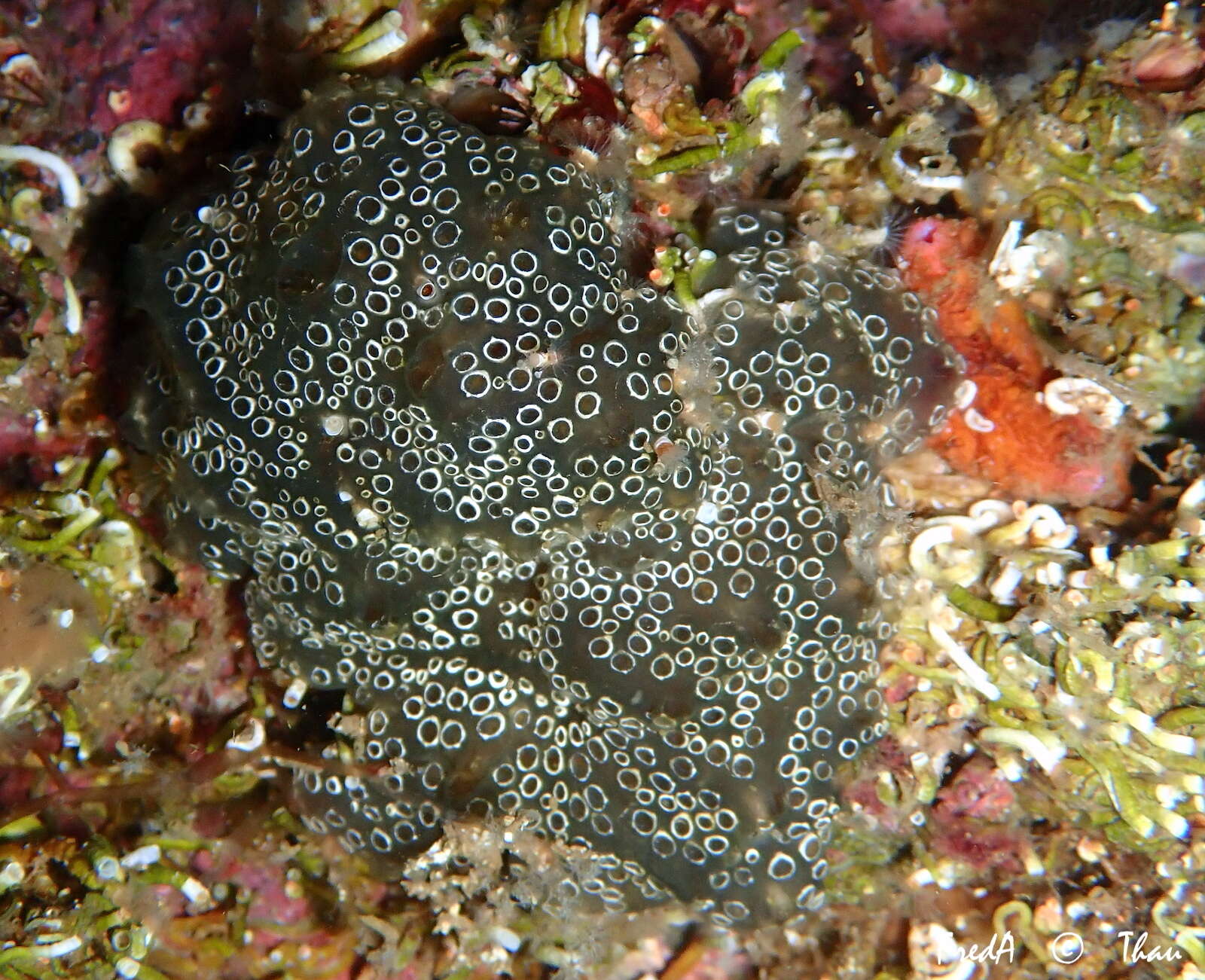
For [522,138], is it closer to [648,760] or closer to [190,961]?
[648,760]

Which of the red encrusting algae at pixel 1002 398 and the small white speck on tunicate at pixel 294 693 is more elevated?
the red encrusting algae at pixel 1002 398

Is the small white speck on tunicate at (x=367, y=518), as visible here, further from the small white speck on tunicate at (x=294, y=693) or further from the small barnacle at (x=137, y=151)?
the small barnacle at (x=137, y=151)

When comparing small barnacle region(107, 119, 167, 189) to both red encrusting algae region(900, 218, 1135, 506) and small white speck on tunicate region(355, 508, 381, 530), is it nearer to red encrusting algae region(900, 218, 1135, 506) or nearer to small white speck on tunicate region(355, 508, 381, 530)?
small white speck on tunicate region(355, 508, 381, 530)
